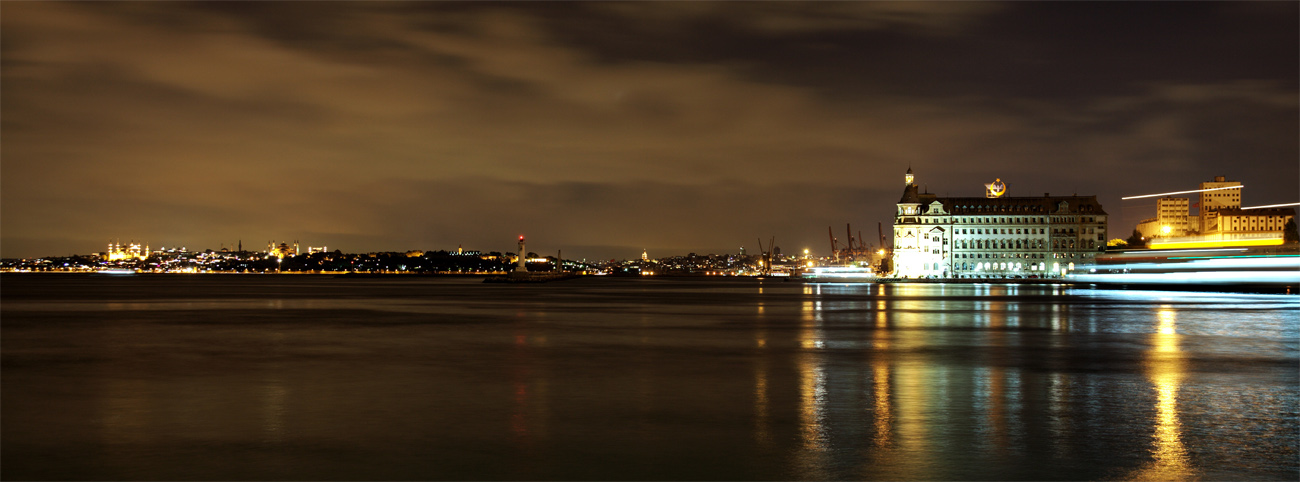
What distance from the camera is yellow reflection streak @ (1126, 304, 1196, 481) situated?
10.9 meters

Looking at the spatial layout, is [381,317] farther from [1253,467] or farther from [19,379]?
[1253,467]

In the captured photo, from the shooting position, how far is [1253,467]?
1116 cm

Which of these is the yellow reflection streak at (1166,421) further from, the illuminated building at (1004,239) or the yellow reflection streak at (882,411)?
the illuminated building at (1004,239)

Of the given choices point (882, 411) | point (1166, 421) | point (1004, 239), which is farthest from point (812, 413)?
point (1004, 239)

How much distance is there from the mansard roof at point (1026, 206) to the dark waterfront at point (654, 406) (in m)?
166

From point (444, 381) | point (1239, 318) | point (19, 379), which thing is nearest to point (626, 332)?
point (444, 381)

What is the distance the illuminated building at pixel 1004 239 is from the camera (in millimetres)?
188750

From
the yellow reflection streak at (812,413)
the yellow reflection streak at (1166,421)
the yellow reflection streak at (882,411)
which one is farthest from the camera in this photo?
the yellow reflection streak at (882,411)

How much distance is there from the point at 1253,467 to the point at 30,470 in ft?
47.1

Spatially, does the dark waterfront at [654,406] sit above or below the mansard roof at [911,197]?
below

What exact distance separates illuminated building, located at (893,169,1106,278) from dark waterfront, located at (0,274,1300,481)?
16094cm

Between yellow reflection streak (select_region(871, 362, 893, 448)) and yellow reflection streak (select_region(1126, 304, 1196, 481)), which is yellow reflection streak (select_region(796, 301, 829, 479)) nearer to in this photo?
yellow reflection streak (select_region(871, 362, 893, 448))

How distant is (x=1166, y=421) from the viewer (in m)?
14.4

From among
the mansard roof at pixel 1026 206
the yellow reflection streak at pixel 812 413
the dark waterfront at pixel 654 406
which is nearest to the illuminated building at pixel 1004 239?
the mansard roof at pixel 1026 206
